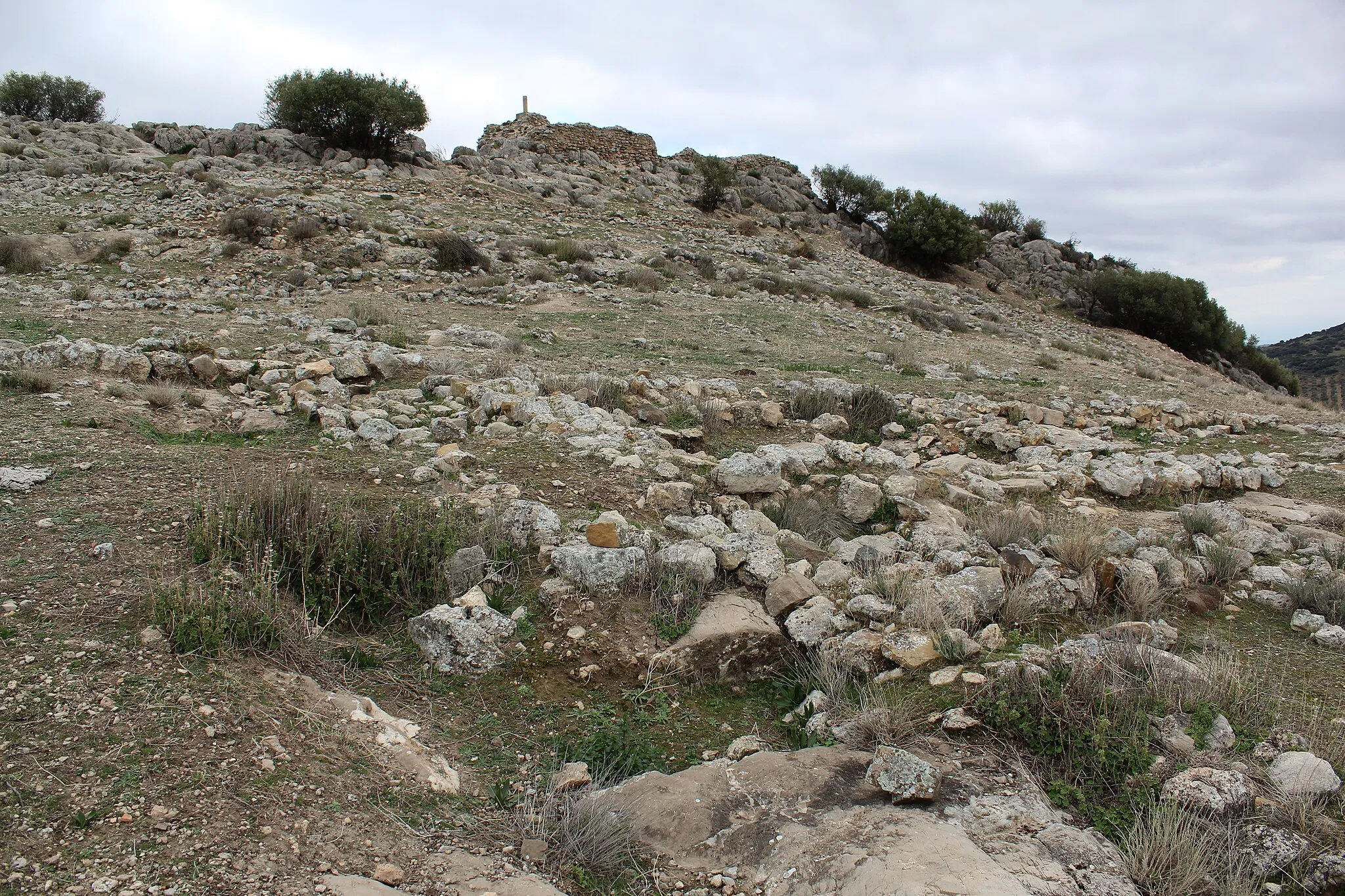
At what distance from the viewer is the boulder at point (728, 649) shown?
3516 millimetres

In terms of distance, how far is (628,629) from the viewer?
12.0 ft

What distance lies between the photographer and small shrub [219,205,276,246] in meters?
13.3

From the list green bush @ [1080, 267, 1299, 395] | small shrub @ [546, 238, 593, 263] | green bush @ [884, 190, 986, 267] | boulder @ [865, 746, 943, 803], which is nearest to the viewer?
boulder @ [865, 746, 943, 803]

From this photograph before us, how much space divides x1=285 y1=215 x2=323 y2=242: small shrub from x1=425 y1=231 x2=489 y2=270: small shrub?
191cm

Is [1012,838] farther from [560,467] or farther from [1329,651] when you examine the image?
[560,467]

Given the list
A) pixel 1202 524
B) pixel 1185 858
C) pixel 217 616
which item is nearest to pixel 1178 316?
pixel 1202 524

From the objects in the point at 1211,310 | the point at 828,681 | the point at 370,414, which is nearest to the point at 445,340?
the point at 370,414

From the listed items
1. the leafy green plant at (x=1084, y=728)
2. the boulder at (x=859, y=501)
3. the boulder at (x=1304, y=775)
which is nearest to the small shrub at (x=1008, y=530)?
the boulder at (x=859, y=501)

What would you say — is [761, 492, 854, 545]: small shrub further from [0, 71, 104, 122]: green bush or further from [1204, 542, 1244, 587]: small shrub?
[0, 71, 104, 122]: green bush

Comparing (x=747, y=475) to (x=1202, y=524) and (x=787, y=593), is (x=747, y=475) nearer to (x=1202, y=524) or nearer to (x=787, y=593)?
(x=787, y=593)

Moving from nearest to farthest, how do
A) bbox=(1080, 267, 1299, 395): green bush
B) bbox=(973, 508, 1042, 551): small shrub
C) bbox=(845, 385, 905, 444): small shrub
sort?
bbox=(973, 508, 1042, 551): small shrub
bbox=(845, 385, 905, 444): small shrub
bbox=(1080, 267, 1299, 395): green bush

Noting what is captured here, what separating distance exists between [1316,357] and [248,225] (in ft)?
148

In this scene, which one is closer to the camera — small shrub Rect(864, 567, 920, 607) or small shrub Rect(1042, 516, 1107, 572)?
small shrub Rect(864, 567, 920, 607)

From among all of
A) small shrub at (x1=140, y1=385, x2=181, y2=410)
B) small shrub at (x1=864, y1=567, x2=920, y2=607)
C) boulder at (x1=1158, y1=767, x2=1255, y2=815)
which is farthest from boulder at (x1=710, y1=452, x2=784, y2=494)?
small shrub at (x1=140, y1=385, x2=181, y2=410)
